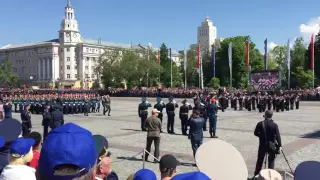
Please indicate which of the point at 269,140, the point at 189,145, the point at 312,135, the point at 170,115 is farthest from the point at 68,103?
the point at 269,140

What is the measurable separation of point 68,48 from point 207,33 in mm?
81408

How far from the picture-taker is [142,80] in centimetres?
7869

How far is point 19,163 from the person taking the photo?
3.90 meters

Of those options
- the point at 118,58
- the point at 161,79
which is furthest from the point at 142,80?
the point at 161,79

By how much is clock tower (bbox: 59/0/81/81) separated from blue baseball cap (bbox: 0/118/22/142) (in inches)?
4846

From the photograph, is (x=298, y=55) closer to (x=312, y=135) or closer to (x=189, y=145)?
(x=312, y=135)

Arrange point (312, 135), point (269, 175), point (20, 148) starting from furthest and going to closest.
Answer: point (312, 135), point (20, 148), point (269, 175)

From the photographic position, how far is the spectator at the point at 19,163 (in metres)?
3.28

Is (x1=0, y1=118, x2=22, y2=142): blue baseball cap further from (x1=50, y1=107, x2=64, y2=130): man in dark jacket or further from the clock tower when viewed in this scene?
the clock tower

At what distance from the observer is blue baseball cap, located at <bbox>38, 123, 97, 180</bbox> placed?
173 centimetres

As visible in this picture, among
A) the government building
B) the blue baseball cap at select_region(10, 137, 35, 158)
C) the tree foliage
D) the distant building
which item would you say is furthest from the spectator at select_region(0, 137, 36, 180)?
the distant building

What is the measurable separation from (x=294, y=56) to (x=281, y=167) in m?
78.6

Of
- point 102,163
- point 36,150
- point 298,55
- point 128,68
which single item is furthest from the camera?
point 298,55

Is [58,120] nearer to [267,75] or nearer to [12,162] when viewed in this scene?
[12,162]
